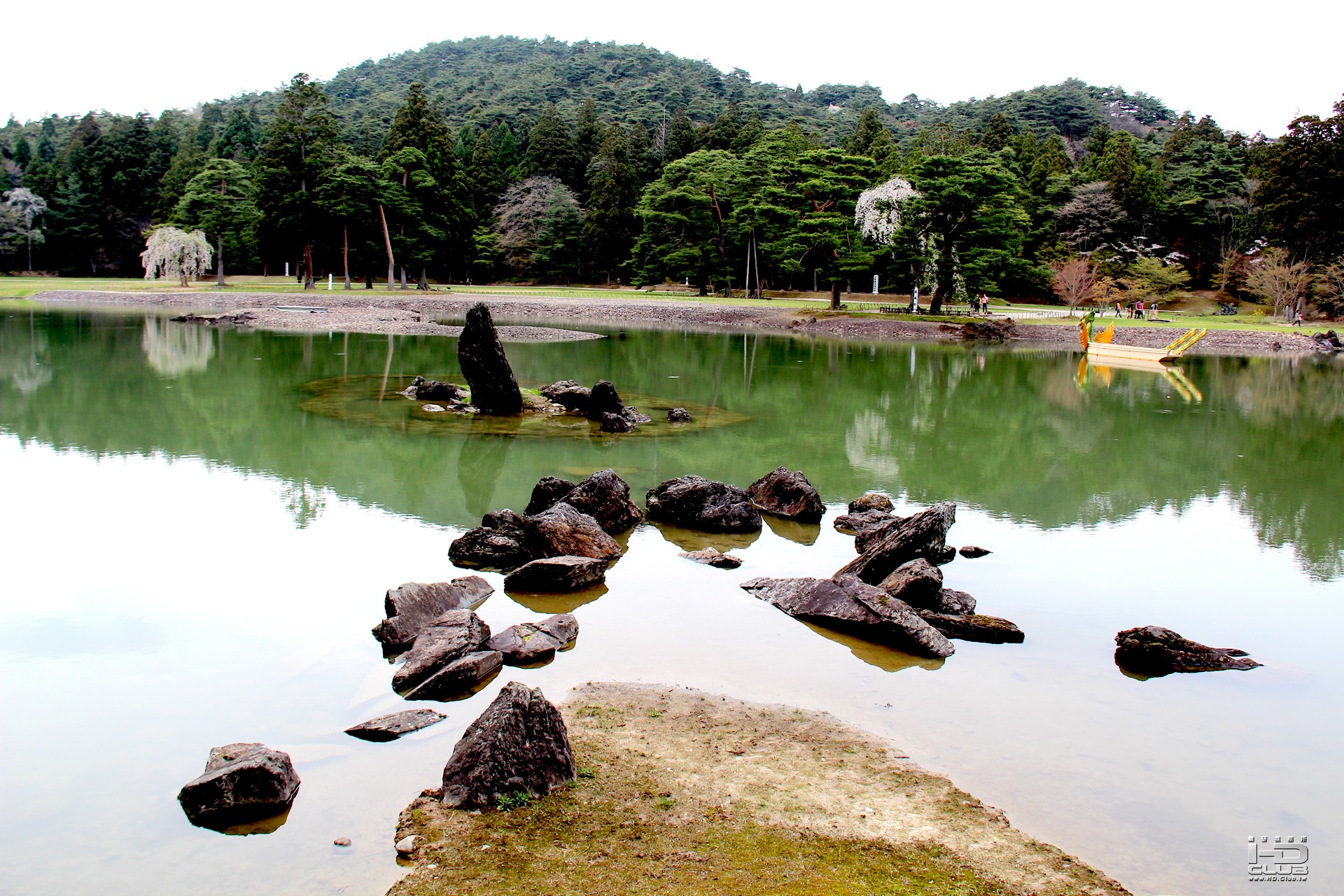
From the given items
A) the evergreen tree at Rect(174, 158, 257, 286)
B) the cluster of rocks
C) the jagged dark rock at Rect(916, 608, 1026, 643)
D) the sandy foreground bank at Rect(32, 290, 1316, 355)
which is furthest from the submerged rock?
the evergreen tree at Rect(174, 158, 257, 286)

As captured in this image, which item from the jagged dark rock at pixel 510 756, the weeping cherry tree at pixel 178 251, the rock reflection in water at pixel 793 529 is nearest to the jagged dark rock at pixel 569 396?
the rock reflection in water at pixel 793 529

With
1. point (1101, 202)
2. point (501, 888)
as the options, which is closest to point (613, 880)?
point (501, 888)

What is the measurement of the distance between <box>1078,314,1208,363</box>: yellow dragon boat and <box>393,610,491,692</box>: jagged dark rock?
33550mm

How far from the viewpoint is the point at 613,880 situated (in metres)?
3.97

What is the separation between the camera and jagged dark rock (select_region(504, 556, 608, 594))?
8.24m

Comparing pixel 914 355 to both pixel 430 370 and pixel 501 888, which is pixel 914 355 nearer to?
pixel 430 370

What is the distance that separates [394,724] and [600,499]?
15.7 feet

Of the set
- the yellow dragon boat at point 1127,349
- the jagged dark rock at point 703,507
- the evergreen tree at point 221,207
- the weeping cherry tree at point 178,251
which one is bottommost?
the jagged dark rock at point 703,507

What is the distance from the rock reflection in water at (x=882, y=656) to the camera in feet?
22.3

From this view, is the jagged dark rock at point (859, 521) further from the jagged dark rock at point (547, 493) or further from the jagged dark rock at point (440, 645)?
the jagged dark rock at point (440, 645)

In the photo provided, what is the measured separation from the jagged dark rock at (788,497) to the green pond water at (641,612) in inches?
18.5

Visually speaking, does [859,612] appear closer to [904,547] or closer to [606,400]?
[904,547]

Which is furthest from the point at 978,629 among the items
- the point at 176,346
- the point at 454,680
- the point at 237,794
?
the point at 176,346

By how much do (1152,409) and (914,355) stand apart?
12.6 metres
